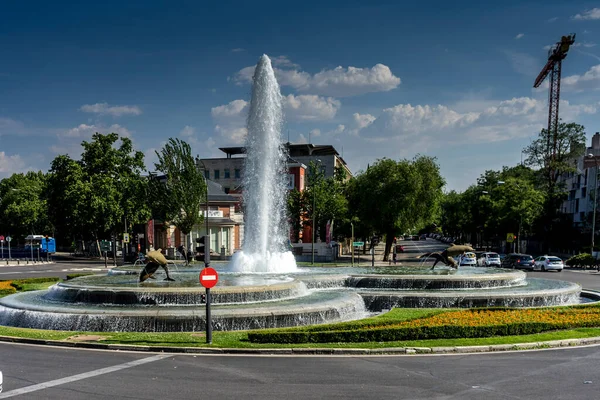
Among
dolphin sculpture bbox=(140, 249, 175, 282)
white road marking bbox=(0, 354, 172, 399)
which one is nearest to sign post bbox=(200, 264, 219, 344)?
white road marking bbox=(0, 354, 172, 399)

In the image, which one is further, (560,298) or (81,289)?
(560,298)

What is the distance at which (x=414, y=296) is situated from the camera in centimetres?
2484

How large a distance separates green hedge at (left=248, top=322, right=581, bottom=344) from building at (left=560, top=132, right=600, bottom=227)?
6559 centimetres

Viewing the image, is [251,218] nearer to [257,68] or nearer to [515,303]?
[257,68]

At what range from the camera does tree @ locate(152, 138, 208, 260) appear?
62.2m

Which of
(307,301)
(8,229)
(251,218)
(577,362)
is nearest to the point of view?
(577,362)

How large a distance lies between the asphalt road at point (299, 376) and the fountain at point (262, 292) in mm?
3754

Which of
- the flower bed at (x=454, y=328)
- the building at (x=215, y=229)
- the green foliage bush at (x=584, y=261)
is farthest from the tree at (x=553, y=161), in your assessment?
the flower bed at (x=454, y=328)

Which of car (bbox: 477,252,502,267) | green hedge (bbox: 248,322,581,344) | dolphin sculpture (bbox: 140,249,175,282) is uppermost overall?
dolphin sculpture (bbox: 140,249,175,282)

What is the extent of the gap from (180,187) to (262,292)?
1661 inches

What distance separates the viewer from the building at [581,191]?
7812 cm

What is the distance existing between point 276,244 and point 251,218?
2.50 metres

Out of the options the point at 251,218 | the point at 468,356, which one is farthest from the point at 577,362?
the point at 251,218

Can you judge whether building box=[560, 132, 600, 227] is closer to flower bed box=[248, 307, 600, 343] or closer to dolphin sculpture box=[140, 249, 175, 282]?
flower bed box=[248, 307, 600, 343]
